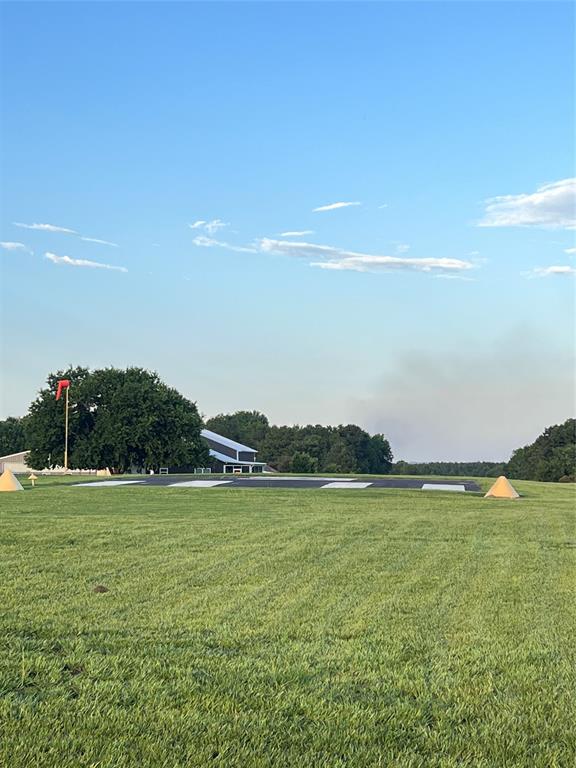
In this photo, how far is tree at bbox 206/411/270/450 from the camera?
112 m

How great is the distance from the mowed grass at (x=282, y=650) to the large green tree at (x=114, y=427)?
148ft

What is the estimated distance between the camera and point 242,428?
380 feet

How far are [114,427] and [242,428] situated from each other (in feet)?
205

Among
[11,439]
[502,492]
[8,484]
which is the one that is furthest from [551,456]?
[8,484]

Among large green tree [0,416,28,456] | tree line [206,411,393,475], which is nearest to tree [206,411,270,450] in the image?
tree line [206,411,393,475]

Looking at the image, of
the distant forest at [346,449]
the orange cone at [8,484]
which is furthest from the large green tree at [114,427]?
the orange cone at [8,484]

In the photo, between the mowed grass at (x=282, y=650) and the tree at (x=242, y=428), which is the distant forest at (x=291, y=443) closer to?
the tree at (x=242, y=428)

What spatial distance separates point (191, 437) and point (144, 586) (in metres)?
50.1

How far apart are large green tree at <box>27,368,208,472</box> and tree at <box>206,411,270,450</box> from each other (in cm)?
5358

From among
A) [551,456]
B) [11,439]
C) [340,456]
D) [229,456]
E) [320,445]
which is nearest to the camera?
[229,456]

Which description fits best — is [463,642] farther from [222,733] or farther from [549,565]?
[549,565]

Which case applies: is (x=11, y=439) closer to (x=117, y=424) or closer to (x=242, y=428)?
(x=242, y=428)

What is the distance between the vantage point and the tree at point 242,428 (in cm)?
11188

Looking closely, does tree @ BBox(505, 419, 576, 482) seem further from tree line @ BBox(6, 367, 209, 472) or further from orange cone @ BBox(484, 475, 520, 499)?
orange cone @ BBox(484, 475, 520, 499)
